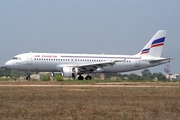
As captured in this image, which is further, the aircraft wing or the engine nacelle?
the aircraft wing

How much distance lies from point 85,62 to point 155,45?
1107 cm

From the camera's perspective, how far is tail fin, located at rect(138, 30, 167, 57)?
6253 centimetres

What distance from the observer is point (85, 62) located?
58.2 metres

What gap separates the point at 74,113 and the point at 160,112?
3.44m

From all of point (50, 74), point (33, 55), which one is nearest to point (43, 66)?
point (33, 55)

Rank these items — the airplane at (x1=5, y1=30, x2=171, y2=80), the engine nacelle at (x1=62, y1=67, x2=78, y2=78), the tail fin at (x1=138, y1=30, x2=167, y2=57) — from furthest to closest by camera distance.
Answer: the tail fin at (x1=138, y1=30, x2=167, y2=57) → the airplane at (x1=5, y1=30, x2=171, y2=80) → the engine nacelle at (x1=62, y1=67, x2=78, y2=78)

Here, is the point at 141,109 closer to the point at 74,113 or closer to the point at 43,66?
the point at 74,113

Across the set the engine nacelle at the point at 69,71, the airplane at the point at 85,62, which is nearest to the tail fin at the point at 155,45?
the airplane at the point at 85,62

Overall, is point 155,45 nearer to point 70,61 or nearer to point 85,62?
point 85,62

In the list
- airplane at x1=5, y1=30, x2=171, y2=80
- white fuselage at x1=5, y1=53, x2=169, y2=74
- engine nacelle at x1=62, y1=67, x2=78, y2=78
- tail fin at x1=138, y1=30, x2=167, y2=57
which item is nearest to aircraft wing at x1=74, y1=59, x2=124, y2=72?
airplane at x1=5, y1=30, x2=171, y2=80

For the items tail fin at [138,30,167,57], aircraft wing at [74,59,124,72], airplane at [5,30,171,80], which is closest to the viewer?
airplane at [5,30,171,80]

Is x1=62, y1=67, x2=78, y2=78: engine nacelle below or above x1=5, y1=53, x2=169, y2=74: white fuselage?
below

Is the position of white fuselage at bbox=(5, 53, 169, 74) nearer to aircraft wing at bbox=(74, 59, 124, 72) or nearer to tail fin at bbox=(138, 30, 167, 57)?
aircraft wing at bbox=(74, 59, 124, 72)

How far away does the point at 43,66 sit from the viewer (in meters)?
56.3
